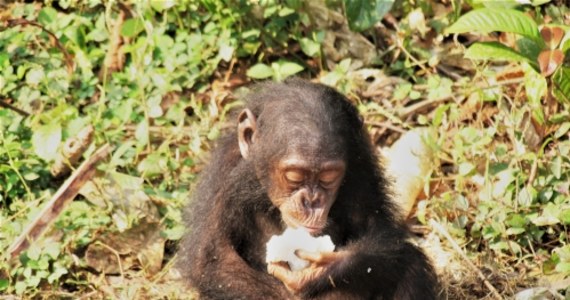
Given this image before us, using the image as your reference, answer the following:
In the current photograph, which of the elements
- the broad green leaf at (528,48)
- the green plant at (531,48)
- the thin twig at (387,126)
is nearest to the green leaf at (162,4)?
the thin twig at (387,126)

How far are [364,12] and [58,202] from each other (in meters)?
3.41

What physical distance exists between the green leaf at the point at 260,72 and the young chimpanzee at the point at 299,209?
2094mm

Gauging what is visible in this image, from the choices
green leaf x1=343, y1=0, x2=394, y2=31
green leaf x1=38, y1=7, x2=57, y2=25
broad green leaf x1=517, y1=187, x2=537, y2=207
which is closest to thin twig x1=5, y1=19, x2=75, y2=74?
green leaf x1=38, y1=7, x2=57, y2=25

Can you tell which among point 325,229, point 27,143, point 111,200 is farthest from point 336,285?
point 27,143

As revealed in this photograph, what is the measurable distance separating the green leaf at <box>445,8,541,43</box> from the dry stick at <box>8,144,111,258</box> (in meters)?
3.18

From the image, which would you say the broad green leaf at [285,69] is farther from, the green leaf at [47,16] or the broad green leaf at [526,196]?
the broad green leaf at [526,196]

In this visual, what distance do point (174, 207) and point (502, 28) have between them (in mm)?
3135

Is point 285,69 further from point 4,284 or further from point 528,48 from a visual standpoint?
point 4,284

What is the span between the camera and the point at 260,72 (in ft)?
35.6

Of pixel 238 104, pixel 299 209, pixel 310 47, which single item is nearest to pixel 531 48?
pixel 310 47

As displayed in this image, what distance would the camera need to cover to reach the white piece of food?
316 inches

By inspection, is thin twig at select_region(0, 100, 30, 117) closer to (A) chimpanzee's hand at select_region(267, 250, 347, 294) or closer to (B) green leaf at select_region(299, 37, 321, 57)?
(B) green leaf at select_region(299, 37, 321, 57)

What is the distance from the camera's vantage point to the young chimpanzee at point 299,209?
26.2ft

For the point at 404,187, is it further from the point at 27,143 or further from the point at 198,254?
the point at 27,143
